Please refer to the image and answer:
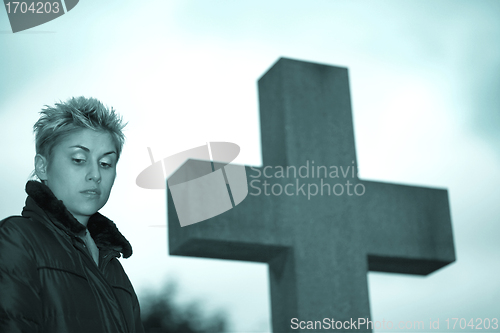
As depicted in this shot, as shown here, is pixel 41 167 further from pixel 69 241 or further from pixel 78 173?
pixel 69 241

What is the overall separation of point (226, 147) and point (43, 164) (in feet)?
8.60

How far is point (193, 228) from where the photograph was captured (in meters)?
3.80

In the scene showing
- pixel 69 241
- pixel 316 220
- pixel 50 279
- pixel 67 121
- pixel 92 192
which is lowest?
pixel 50 279

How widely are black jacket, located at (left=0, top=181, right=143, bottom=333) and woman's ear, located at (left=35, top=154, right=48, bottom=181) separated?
0.09m

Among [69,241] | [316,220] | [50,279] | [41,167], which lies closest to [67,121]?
[41,167]

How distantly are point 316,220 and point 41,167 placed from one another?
2.77m

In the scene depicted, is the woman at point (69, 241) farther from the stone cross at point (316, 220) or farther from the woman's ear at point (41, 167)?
the stone cross at point (316, 220)

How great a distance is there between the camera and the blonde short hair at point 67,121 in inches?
Result: 66.3

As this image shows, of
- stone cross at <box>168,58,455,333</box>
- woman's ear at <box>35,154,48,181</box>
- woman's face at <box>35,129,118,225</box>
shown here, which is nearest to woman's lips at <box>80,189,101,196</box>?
woman's face at <box>35,129,118,225</box>

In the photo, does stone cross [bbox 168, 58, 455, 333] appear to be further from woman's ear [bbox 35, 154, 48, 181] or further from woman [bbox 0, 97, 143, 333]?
woman's ear [bbox 35, 154, 48, 181]

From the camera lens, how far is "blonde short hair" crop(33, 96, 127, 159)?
1.68 metres

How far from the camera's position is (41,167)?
1.70 metres

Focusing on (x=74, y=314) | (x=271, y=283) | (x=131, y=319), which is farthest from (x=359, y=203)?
(x=74, y=314)

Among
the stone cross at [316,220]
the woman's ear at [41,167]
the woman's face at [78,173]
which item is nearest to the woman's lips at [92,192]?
the woman's face at [78,173]
